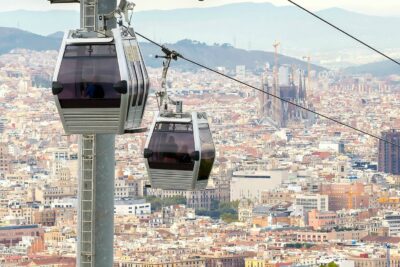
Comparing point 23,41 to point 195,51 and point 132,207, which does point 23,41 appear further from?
point 132,207

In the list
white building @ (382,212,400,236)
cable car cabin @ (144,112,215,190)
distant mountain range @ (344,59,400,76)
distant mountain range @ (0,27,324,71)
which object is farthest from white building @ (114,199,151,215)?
cable car cabin @ (144,112,215,190)

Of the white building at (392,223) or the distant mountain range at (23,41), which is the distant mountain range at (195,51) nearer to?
the distant mountain range at (23,41)

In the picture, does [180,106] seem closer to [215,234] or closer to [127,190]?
[215,234]

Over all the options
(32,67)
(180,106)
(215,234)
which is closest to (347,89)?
(32,67)

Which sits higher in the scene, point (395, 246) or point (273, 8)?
point (273, 8)

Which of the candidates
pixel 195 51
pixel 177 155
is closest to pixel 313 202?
pixel 195 51

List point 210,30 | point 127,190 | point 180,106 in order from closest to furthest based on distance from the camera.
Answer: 1. point 180,106
2. point 127,190
3. point 210,30

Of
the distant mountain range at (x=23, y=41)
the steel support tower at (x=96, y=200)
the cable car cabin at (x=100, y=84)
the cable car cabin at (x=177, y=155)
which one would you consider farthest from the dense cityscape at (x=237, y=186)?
the cable car cabin at (x=100, y=84)
